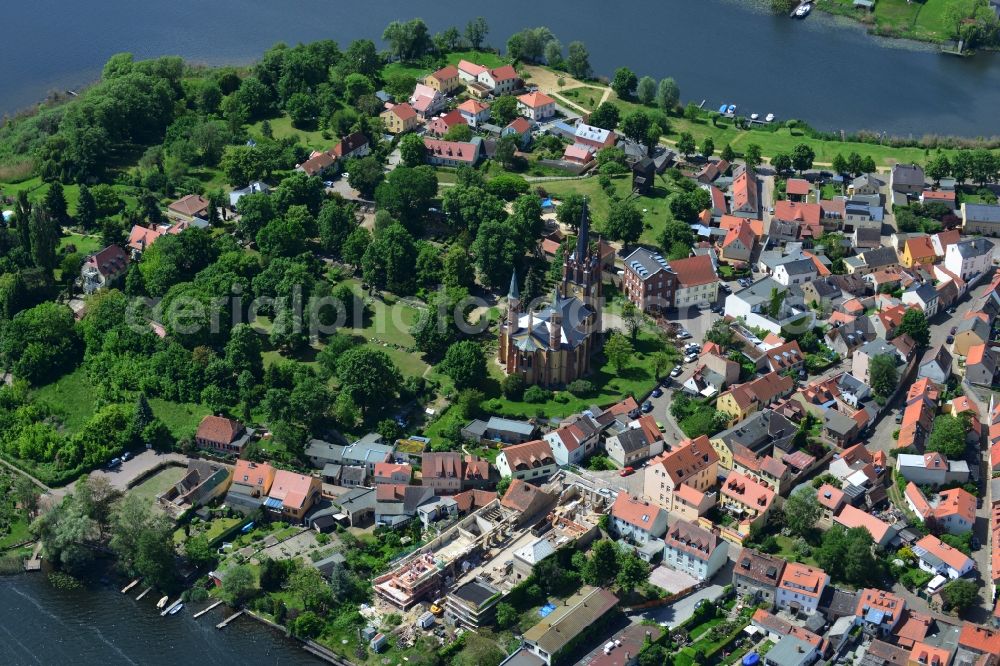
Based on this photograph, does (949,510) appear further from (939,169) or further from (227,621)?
(939,169)

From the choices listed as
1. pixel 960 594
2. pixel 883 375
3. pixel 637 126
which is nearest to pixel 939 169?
pixel 637 126

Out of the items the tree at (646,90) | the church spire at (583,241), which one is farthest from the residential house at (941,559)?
the tree at (646,90)

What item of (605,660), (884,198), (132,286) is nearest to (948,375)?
(884,198)

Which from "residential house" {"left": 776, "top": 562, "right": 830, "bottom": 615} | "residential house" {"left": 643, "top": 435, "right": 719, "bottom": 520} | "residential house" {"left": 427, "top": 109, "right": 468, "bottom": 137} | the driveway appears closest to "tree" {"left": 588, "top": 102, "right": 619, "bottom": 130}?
"residential house" {"left": 427, "top": 109, "right": 468, "bottom": 137}

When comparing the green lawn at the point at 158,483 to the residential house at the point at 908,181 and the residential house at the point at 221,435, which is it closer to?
the residential house at the point at 221,435

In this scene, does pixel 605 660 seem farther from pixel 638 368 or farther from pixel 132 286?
pixel 132 286

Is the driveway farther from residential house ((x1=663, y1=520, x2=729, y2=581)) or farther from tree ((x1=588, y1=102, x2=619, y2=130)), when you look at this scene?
tree ((x1=588, y1=102, x2=619, y2=130))
